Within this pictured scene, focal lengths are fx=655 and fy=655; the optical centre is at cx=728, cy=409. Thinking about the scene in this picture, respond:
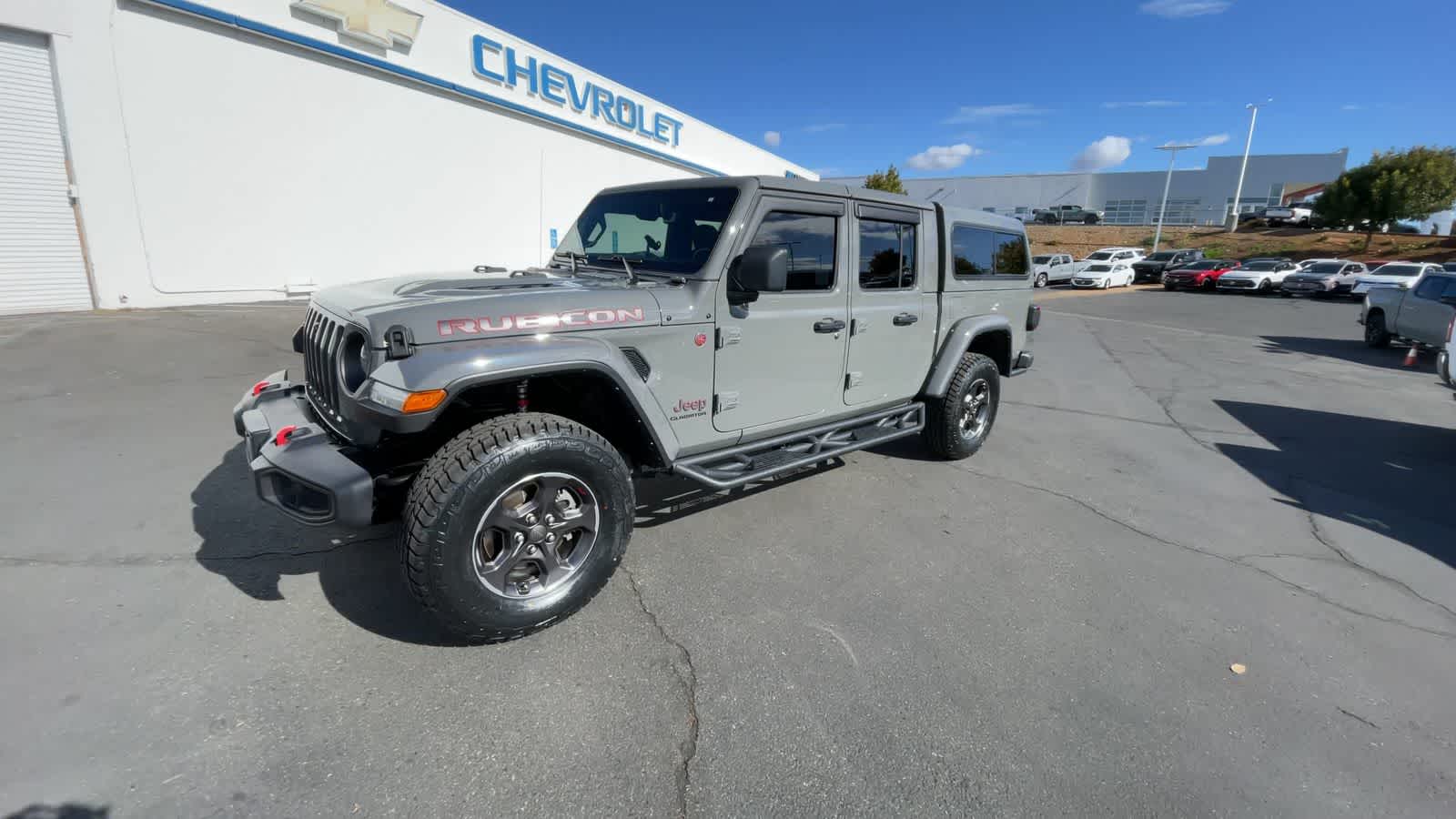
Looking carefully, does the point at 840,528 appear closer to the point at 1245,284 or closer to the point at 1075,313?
the point at 1075,313

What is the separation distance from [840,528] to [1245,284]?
31.3 meters

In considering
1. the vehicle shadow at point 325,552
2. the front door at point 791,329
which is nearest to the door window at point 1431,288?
the front door at point 791,329

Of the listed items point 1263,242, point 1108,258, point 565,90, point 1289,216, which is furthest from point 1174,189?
point 565,90

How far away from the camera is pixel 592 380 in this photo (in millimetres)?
2988

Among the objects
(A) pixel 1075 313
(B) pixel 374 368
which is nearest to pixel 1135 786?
(B) pixel 374 368

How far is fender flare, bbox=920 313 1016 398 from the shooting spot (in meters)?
4.83

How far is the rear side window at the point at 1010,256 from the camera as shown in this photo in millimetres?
5469

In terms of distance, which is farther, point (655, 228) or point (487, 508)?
point (655, 228)

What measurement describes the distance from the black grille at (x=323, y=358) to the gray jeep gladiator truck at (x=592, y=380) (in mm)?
21

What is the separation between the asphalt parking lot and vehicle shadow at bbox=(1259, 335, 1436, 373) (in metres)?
8.81

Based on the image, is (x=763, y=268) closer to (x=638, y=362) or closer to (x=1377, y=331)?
(x=638, y=362)

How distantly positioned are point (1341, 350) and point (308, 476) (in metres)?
17.3

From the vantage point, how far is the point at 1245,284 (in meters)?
26.9

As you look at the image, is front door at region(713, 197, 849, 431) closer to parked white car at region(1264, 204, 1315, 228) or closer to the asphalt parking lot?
the asphalt parking lot
